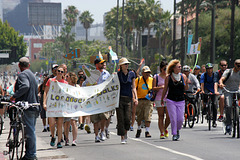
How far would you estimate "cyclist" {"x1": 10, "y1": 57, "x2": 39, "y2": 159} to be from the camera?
9.24 metres

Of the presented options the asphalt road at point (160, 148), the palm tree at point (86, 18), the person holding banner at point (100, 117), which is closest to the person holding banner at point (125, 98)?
the asphalt road at point (160, 148)

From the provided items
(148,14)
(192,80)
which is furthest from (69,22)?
(192,80)

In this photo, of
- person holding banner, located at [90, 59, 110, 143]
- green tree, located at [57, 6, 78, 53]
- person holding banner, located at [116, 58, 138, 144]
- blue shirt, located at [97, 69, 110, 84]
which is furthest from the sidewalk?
green tree, located at [57, 6, 78, 53]

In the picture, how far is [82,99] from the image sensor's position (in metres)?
12.6

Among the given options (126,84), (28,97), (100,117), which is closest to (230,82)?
(126,84)

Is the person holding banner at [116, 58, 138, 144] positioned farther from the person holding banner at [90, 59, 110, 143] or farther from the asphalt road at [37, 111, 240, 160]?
the person holding banner at [90, 59, 110, 143]

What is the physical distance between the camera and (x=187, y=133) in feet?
47.7

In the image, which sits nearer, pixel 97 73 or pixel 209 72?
pixel 97 73

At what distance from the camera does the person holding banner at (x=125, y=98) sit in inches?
479

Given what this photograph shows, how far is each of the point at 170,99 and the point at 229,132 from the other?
2.24 m

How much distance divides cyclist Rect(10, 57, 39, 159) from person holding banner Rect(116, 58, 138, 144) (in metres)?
3.10

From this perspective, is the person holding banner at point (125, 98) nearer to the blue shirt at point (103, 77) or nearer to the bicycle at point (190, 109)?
the blue shirt at point (103, 77)

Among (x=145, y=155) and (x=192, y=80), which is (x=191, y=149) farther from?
(x=192, y=80)

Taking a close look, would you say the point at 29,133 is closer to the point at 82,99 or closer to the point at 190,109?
the point at 82,99
